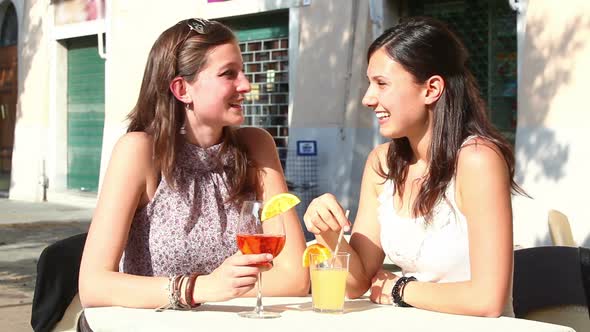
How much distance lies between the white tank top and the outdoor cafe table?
0.70ft

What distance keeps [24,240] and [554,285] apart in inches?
327

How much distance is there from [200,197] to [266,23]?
941 cm

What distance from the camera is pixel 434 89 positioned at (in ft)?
9.16

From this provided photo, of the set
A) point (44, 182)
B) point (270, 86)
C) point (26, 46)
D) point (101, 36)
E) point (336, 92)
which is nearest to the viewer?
point (336, 92)

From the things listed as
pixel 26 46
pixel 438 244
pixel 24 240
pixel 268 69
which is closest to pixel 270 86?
pixel 268 69

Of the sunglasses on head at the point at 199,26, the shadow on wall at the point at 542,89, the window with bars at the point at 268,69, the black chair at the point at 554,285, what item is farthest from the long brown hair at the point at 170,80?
the window with bars at the point at 268,69

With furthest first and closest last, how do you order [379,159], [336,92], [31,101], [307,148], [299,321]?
[31,101] < [307,148] < [336,92] < [379,159] < [299,321]

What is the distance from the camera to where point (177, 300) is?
2508mm

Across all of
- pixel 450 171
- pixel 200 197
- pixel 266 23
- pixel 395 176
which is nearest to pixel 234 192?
pixel 200 197

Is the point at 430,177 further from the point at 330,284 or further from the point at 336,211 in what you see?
the point at 330,284

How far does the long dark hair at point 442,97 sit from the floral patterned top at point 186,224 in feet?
2.11

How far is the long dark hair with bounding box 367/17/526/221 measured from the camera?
275cm

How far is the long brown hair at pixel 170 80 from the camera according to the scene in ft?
9.71

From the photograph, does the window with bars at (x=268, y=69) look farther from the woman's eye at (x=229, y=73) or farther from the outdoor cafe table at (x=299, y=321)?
the outdoor cafe table at (x=299, y=321)
